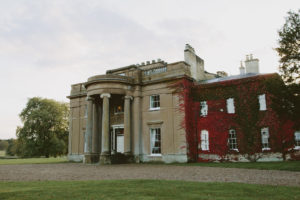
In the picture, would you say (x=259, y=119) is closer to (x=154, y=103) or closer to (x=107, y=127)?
(x=154, y=103)

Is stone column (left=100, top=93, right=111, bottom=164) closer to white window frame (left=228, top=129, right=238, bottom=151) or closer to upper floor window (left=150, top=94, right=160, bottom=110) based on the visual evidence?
upper floor window (left=150, top=94, right=160, bottom=110)

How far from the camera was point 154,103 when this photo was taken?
2348 centimetres

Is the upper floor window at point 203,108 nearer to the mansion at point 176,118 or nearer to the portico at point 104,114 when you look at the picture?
the mansion at point 176,118

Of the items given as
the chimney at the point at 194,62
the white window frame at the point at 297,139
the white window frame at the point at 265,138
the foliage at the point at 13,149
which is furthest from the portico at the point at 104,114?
the foliage at the point at 13,149

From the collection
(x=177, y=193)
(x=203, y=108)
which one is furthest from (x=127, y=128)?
(x=177, y=193)

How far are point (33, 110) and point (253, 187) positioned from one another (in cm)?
4504

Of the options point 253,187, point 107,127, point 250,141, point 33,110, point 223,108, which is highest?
point 33,110

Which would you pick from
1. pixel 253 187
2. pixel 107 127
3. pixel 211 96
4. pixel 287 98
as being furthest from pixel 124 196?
pixel 211 96

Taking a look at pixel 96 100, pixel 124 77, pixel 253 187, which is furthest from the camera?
pixel 96 100

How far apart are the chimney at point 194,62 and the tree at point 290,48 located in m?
11.8

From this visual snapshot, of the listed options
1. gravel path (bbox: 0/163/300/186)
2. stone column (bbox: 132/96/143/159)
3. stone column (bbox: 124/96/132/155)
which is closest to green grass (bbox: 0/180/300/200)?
gravel path (bbox: 0/163/300/186)

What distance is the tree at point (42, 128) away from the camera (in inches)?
1781

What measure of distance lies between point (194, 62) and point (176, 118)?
23.4 ft

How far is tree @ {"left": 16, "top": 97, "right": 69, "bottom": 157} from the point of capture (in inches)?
1781
